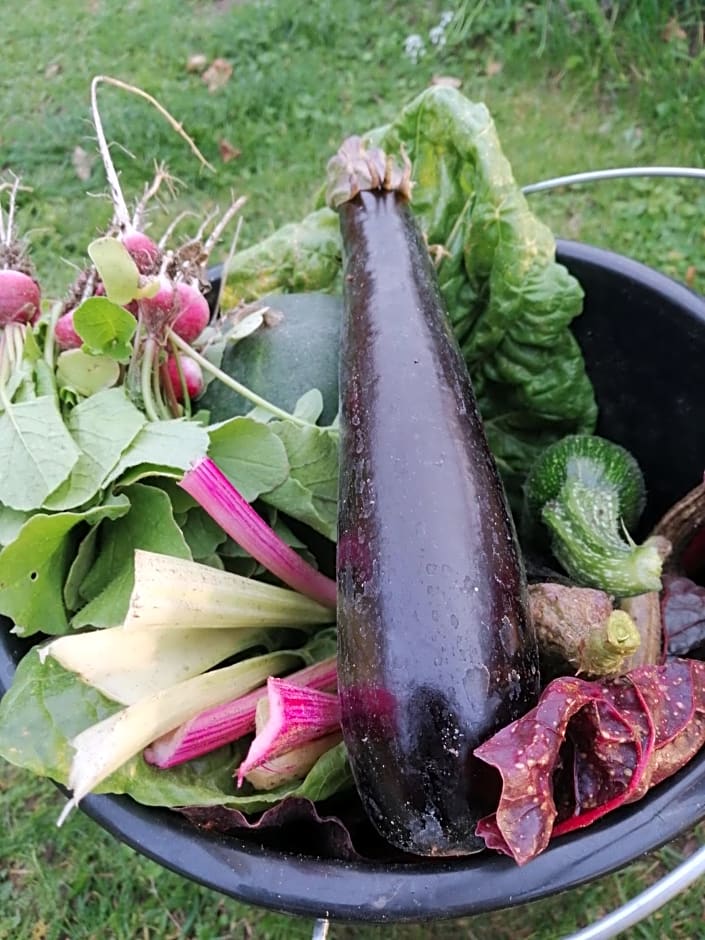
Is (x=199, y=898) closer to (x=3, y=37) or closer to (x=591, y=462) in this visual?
(x=591, y=462)

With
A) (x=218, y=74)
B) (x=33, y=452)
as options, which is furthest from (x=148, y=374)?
(x=218, y=74)

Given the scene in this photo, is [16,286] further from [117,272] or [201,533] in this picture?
[201,533]

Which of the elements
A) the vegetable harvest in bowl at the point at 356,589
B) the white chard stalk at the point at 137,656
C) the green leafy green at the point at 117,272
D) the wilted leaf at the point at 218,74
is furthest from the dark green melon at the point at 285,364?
the wilted leaf at the point at 218,74

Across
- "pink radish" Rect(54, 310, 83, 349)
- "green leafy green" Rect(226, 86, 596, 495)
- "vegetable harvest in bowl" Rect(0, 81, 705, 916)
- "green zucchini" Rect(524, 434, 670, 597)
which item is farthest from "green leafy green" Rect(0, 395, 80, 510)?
"green zucchini" Rect(524, 434, 670, 597)

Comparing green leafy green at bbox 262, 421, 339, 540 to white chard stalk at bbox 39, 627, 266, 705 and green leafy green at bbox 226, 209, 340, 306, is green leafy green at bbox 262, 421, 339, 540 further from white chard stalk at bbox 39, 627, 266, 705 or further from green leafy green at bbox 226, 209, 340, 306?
green leafy green at bbox 226, 209, 340, 306

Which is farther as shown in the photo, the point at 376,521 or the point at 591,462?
the point at 591,462

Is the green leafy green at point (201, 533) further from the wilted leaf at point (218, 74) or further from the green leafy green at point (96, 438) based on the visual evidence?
the wilted leaf at point (218, 74)

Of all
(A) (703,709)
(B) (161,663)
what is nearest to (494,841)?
(A) (703,709)

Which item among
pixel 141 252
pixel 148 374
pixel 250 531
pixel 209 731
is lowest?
pixel 209 731

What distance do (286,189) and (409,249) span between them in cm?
151

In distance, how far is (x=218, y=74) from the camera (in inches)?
113

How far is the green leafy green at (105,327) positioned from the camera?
105 centimetres

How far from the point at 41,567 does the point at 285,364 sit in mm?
452

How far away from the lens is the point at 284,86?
2.76 metres
